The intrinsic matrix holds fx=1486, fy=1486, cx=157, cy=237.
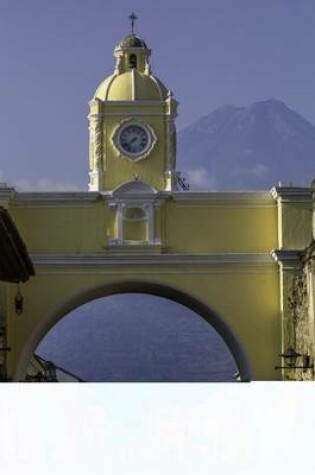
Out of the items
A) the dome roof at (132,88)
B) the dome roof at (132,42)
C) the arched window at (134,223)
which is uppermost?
the dome roof at (132,42)

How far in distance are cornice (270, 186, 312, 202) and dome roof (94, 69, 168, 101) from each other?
83.8 inches

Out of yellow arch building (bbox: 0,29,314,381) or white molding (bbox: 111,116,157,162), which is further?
white molding (bbox: 111,116,157,162)

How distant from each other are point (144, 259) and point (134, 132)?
1960 millimetres

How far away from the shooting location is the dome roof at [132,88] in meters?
20.6

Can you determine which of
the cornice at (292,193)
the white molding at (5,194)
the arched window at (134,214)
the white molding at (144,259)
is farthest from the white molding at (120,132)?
the cornice at (292,193)

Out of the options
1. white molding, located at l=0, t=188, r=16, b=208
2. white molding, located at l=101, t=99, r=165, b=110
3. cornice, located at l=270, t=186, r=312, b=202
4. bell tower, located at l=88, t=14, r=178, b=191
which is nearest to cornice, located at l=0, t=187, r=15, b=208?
white molding, located at l=0, t=188, r=16, b=208

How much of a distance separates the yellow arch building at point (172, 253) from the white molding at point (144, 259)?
13 millimetres

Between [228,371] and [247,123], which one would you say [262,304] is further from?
[228,371]

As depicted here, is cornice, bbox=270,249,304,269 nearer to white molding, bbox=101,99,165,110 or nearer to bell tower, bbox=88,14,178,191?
bell tower, bbox=88,14,178,191

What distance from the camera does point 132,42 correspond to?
68.3ft

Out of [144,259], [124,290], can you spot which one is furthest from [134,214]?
[124,290]

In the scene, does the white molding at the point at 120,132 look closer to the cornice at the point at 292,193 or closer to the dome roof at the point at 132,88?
the dome roof at the point at 132,88

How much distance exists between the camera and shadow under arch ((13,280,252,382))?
19.9m
